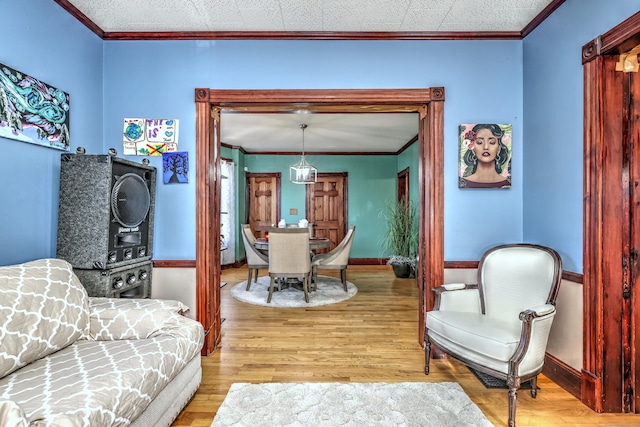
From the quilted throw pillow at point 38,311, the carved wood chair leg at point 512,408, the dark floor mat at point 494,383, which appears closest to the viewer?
the quilted throw pillow at point 38,311

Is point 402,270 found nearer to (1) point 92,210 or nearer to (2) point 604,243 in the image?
(2) point 604,243

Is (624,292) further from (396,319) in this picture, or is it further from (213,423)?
(213,423)

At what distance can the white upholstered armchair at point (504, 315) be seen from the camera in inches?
73.7

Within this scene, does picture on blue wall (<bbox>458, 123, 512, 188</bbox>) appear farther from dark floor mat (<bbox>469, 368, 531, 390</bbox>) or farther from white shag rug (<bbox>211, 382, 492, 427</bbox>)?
white shag rug (<bbox>211, 382, 492, 427</bbox>)

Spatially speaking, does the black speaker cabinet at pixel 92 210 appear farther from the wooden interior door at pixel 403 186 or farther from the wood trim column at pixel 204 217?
the wooden interior door at pixel 403 186

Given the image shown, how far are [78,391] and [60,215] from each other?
1.32m

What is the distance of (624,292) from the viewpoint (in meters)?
1.96

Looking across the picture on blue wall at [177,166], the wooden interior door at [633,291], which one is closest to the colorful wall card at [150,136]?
the picture on blue wall at [177,166]

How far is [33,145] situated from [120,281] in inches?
39.1

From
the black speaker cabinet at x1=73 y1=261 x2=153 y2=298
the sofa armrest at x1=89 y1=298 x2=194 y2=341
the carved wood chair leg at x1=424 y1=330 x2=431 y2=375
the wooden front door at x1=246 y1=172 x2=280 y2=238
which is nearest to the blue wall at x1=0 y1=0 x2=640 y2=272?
the black speaker cabinet at x1=73 y1=261 x2=153 y2=298

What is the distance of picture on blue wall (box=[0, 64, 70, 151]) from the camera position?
6.19 ft

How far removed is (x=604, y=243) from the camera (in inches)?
78.2

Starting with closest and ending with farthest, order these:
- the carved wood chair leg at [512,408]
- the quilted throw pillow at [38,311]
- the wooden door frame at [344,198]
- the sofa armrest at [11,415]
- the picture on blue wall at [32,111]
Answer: the sofa armrest at [11,415] < the quilted throw pillow at [38,311] < the carved wood chair leg at [512,408] < the picture on blue wall at [32,111] < the wooden door frame at [344,198]

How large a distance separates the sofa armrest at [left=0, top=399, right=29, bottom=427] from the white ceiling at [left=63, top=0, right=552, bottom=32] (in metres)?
2.44
